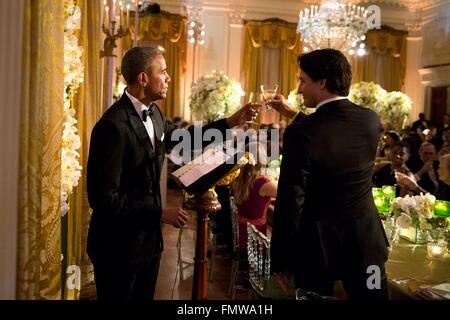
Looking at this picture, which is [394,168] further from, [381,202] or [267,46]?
[267,46]

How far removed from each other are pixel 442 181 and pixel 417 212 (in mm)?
1207

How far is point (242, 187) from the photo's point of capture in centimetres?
428

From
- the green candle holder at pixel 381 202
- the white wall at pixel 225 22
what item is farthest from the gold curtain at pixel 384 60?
the green candle holder at pixel 381 202

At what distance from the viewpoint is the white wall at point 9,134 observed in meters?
1.72

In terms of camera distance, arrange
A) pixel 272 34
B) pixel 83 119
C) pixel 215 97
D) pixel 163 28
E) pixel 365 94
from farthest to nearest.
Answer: pixel 272 34, pixel 163 28, pixel 365 94, pixel 215 97, pixel 83 119

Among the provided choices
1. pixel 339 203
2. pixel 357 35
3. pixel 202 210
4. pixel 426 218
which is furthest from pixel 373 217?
pixel 357 35

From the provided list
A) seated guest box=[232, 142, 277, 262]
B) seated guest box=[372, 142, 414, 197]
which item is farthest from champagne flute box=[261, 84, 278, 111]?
seated guest box=[372, 142, 414, 197]

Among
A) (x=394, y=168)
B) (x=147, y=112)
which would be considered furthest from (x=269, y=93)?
(x=394, y=168)

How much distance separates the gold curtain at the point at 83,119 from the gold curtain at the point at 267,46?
908cm

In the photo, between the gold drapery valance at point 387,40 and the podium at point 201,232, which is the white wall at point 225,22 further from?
the podium at point 201,232

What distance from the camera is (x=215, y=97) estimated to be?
316 inches

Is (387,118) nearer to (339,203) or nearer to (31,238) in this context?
(339,203)

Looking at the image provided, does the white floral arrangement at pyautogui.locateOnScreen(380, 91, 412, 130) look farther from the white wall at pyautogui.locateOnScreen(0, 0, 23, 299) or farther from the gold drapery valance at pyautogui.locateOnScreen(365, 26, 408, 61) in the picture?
the white wall at pyautogui.locateOnScreen(0, 0, 23, 299)
